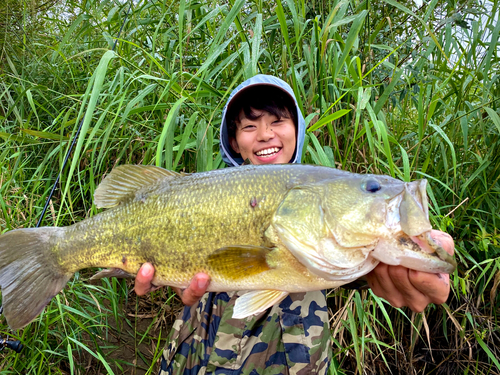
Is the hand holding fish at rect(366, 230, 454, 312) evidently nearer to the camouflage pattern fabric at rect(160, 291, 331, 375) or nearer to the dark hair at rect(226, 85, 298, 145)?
the camouflage pattern fabric at rect(160, 291, 331, 375)

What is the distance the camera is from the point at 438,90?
7.11ft

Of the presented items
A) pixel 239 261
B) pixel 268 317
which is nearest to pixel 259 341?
pixel 268 317

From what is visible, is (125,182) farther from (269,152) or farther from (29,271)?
(269,152)

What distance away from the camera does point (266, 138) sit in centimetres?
183

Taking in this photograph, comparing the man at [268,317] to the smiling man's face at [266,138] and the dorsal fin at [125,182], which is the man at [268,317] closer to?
the smiling man's face at [266,138]

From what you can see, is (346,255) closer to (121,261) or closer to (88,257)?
(121,261)

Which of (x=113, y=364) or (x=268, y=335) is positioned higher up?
(x=268, y=335)

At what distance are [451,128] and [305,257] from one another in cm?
167

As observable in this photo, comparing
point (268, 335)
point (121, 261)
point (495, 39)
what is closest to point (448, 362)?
point (268, 335)

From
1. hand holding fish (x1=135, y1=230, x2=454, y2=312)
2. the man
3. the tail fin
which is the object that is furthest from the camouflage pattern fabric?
the tail fin

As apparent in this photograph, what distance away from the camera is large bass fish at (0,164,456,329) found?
109cm

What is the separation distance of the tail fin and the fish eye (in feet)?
3.97

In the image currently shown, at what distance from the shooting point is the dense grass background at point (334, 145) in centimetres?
191

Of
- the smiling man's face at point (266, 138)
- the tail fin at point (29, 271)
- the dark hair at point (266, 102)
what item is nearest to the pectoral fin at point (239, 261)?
the tail fin at point (29, 271)
